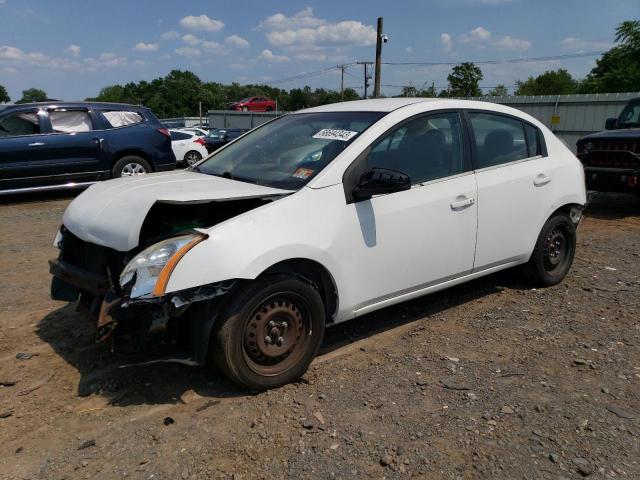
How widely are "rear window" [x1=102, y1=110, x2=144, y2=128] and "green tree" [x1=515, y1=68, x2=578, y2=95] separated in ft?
212

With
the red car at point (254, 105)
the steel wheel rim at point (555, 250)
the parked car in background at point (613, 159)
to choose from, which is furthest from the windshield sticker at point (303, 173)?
the red car at point (254, 105)

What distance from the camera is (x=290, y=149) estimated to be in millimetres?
3941

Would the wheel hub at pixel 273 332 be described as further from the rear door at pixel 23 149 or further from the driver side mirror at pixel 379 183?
the rear door at pixel 23 149

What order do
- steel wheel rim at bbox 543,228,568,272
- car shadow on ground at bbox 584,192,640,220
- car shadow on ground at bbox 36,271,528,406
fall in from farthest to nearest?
1. car shadow on ground at bbox 584,192,640,220
2. steel wheel rim at bbox 543,228,568,272
3. car shadow on ground at bbox 36,271,528,406

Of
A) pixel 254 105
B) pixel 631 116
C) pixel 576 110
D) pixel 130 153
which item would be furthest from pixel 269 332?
pixel 254 105

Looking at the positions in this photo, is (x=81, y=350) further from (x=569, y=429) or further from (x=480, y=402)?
(x=569, y=429)

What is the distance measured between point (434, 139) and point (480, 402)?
191 centimetres

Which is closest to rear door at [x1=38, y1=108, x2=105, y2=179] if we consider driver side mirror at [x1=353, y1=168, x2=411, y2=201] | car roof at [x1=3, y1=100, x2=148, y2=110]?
car roof at [x1=3, y1=100, x2=148, y2=110]

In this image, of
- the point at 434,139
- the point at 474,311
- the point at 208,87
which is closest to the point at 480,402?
the point at 474,311

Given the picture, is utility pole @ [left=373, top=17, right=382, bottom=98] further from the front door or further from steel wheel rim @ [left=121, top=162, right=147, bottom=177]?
the front door

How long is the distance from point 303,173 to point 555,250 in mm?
2817

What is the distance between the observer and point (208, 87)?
106 meters

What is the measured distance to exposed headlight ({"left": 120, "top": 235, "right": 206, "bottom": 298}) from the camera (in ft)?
9.20

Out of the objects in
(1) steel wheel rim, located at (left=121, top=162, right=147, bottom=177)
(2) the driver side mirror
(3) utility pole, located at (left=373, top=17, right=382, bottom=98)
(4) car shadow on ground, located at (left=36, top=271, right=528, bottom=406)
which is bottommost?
(4) car shadow on ground, located at (left=36, top=271, right=528, bottom=406)
